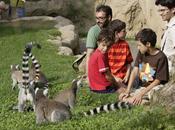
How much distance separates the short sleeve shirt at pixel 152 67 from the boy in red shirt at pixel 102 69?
43 cm

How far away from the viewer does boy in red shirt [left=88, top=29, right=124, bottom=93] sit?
7.46 meters

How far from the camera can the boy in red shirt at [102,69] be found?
7.46 m

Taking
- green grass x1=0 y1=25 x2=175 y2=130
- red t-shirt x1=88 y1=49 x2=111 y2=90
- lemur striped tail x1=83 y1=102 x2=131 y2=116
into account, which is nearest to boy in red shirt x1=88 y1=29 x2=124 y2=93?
red t-shirt x1=88 y1=49 x2=111 y2=90

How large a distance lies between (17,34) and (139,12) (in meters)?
5.16

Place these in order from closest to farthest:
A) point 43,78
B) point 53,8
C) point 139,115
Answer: point 139,115
point 43,78
point 53,8

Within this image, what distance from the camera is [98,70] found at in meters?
7.64

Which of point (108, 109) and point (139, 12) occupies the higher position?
point (108, 109)

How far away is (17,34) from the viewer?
54.5ft

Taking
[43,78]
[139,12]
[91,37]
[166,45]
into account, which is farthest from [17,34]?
[166,45]

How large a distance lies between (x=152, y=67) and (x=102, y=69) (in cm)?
71

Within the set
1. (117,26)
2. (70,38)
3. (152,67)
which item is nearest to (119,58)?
(117,26)

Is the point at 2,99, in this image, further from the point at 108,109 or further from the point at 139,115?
the point at 139,115

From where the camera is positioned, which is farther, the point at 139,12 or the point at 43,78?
the point at 139,12

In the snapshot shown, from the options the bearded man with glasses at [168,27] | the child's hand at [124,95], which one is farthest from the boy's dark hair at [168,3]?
the child's hand at [124,95]
